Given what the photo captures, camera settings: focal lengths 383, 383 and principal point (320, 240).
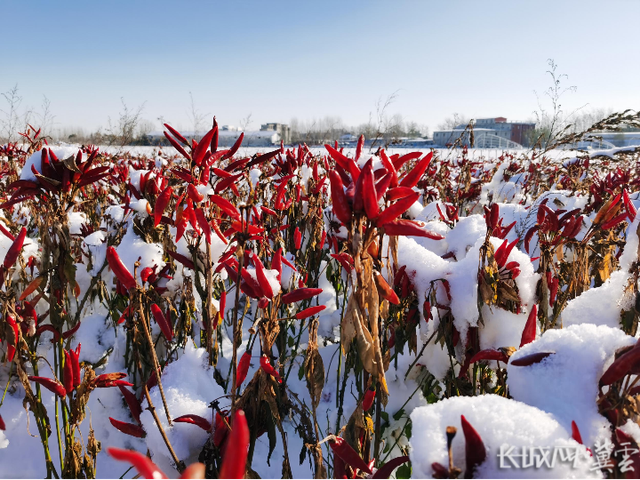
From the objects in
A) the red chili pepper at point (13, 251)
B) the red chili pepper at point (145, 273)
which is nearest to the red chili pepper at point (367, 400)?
the red chili pepper at point (145, 273)

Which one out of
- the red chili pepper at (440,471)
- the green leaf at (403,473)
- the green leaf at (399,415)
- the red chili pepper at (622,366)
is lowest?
the green leaf at (399,415)

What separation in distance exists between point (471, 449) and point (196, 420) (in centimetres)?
69

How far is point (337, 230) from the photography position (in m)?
1.90

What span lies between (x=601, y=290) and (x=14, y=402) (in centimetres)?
254

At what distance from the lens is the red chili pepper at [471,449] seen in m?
0.54

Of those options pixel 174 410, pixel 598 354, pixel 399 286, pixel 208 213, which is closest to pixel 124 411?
pixel 174 410

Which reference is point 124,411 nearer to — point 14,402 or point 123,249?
point 14,402

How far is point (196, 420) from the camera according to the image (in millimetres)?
958

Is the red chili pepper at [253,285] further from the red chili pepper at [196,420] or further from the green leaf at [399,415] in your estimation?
the green leaf at [399,415]

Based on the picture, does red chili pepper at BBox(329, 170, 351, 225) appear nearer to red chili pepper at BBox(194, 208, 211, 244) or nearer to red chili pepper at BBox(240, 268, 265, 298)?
red chili pepper at BBox(240, 268, 265, 298)

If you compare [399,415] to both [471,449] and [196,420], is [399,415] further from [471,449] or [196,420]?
[471,449]

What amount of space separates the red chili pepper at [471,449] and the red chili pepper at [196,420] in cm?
65

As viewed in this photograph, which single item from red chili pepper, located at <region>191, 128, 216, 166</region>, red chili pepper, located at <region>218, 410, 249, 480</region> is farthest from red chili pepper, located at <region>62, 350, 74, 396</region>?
red chili pepper, located at <region>218, 410, 249, 480</region>

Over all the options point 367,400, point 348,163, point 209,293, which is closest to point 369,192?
point 348,163
